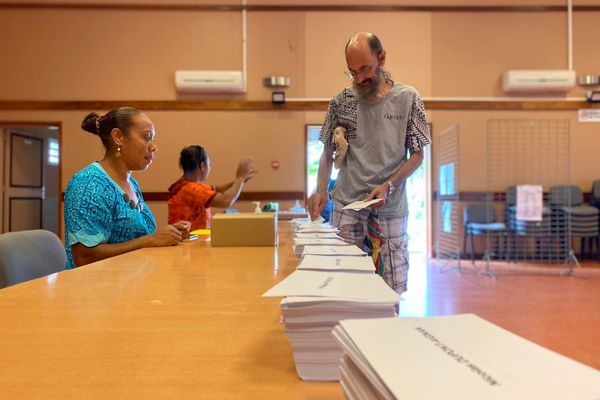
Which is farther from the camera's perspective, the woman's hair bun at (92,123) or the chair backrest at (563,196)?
the chair backrest at (563,196)

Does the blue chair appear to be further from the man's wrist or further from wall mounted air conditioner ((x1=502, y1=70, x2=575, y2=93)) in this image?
the man's wrist

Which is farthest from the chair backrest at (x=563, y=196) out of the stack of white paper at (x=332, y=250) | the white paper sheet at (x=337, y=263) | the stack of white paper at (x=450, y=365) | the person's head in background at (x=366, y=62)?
the stack of white paper at (x=450, y=365)

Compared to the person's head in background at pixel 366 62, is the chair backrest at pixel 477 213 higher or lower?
lower

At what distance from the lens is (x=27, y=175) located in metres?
7.25

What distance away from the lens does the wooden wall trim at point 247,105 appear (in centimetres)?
624

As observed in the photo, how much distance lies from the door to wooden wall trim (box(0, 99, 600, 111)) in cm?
87

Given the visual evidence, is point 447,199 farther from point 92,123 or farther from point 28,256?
point 28,256

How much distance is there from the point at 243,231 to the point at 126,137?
1.98 feet

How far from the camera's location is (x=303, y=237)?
1215 mm

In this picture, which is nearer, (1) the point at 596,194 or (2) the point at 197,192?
(2) the point at 197,192

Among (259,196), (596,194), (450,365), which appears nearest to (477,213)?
(596,194)

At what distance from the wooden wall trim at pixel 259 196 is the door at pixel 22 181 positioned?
2342 millimetres

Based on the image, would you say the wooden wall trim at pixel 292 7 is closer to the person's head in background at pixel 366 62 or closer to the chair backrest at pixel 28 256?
the person's head in background at pixel 366 62

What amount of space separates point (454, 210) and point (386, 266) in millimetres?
4572
